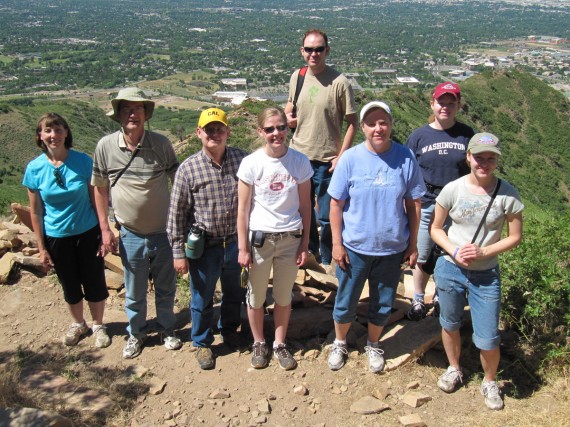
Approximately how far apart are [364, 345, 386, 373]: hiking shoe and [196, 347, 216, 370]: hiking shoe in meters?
1.18

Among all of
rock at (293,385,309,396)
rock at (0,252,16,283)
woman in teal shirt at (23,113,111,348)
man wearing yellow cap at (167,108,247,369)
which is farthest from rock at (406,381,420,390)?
rock at (0,252,16,283)

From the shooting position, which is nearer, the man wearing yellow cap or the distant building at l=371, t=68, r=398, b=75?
the man wearing yellow cap

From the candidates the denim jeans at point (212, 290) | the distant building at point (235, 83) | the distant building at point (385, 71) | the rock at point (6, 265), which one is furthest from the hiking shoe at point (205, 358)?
the distant building at point (385, 71)

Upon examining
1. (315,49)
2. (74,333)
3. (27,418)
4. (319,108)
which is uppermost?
(315,49)

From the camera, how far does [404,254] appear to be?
12.0 feet

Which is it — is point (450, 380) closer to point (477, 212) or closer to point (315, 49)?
point (477, 212)

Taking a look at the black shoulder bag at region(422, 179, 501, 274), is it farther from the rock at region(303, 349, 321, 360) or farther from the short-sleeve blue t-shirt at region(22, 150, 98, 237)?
the short-sleeve blue t-shirt at region(22, 150, 98, 237)

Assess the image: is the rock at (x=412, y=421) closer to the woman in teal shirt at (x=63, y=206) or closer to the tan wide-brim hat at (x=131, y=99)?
the woman in teal shirt at (x=63, y=206)

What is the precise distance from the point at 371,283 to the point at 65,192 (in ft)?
7.74

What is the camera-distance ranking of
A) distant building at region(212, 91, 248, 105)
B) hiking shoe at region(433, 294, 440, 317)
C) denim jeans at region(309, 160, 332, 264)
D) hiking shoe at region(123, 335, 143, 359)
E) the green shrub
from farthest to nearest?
distant building at region(212, 91, 248, 105) → denim jeans at region(309, 160, 332, 264) → hiking shoe at region(433, 294, 440, 317) → hiking shoe at region(123, 335, 143, 359) → the green shrub

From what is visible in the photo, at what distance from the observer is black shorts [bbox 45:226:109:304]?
4.11 m

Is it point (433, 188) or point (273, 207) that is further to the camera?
point (433, 188)

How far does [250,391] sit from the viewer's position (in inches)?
149

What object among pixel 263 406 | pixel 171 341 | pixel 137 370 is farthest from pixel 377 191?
pixel 137 370
